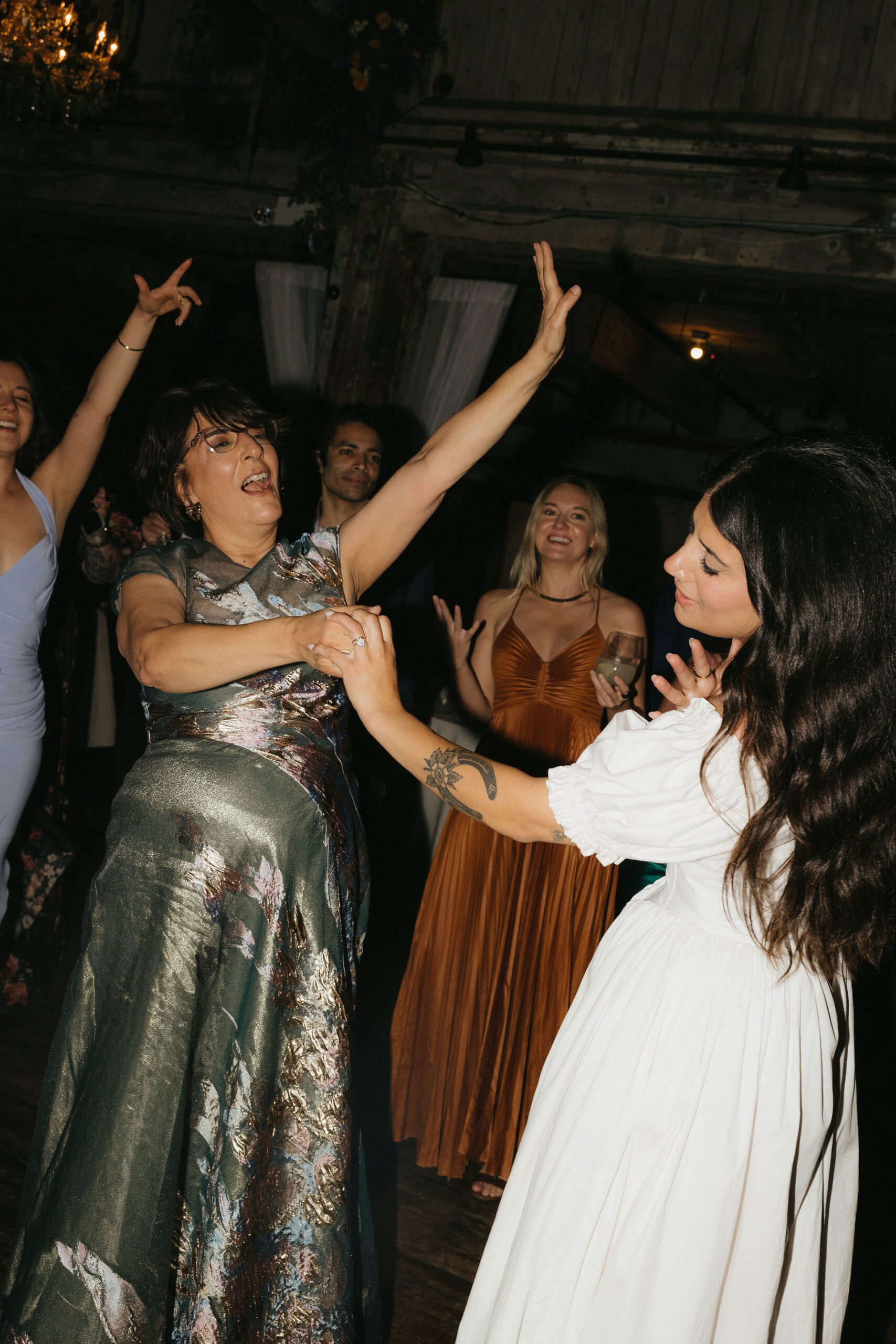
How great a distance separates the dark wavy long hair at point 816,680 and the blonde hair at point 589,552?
1.88 meters

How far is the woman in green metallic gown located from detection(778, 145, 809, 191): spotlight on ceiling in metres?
3.21

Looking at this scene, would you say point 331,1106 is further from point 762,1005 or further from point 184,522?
point 184,522

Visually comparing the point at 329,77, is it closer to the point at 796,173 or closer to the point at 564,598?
the point at 796,173

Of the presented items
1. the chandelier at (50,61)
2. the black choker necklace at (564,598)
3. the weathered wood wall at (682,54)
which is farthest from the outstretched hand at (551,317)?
the chandelier at (50,61)

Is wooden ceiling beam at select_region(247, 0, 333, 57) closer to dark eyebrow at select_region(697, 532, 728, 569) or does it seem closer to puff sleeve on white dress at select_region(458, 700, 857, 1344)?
dark eyebrow at select_region(697, 532, 728, 569)

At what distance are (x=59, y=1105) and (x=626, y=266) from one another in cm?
435

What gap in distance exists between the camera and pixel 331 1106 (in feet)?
5.48

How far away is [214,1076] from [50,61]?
16.4 ft

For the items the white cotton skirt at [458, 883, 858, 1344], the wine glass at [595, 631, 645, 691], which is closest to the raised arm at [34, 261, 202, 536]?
the wine glass at [595, 631, 645, 691]

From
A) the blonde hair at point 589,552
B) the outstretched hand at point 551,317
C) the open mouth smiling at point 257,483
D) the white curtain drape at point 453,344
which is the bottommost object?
the open mouth smiling at point 257,483

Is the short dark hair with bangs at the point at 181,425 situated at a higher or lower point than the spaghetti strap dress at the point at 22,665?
higher

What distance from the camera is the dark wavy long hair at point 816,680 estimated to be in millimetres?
1225

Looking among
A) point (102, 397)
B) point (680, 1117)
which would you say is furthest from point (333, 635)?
point (102, 397)

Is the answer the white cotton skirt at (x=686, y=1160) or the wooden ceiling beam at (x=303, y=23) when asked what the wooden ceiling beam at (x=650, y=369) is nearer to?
the wooden ceiling beam at (x=303, y=23)
